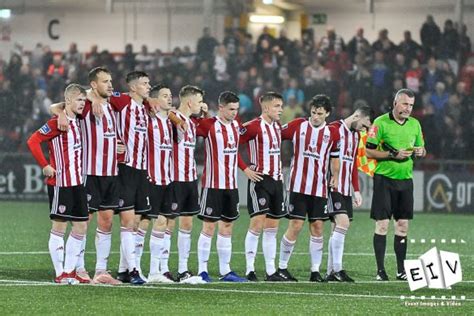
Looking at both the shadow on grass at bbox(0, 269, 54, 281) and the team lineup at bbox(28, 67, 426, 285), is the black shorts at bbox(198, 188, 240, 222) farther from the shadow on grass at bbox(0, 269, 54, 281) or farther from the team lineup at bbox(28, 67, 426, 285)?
the shadow on grass at bbox(0, 269, 54, 281)

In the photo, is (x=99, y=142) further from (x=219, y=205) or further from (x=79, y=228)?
(x=219, y=205)

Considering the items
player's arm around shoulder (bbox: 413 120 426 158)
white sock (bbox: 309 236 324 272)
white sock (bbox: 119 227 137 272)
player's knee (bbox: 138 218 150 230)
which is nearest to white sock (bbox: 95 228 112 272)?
white sock (bbox: 119 227 137 272)

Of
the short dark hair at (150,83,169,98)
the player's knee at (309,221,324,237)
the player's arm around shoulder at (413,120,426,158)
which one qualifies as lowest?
the player's knee at (309,221,324,237)

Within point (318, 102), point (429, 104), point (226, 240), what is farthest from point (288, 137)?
point (429, 104)

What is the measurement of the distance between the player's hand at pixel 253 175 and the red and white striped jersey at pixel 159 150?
82 cm

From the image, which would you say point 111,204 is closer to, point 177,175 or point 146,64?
point 177,175

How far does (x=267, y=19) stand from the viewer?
28.2 metres

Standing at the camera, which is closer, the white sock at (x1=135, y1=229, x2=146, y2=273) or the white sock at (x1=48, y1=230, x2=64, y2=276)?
the white sock at (x1=48, y1=230, x2=64, y2=276)

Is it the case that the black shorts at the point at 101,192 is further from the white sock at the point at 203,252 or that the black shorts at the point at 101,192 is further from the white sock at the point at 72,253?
the white sock at the point at 203,252

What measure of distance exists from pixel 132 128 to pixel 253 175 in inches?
55.2

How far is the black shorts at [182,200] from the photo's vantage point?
13078 millimetres

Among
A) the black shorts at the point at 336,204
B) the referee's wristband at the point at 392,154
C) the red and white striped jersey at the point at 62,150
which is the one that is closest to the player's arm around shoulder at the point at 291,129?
the black shorts at the point at 336,204

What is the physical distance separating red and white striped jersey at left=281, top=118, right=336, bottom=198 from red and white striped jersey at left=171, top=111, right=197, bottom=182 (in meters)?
1.07

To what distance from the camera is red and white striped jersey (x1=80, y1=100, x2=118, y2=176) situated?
41.3 feet
